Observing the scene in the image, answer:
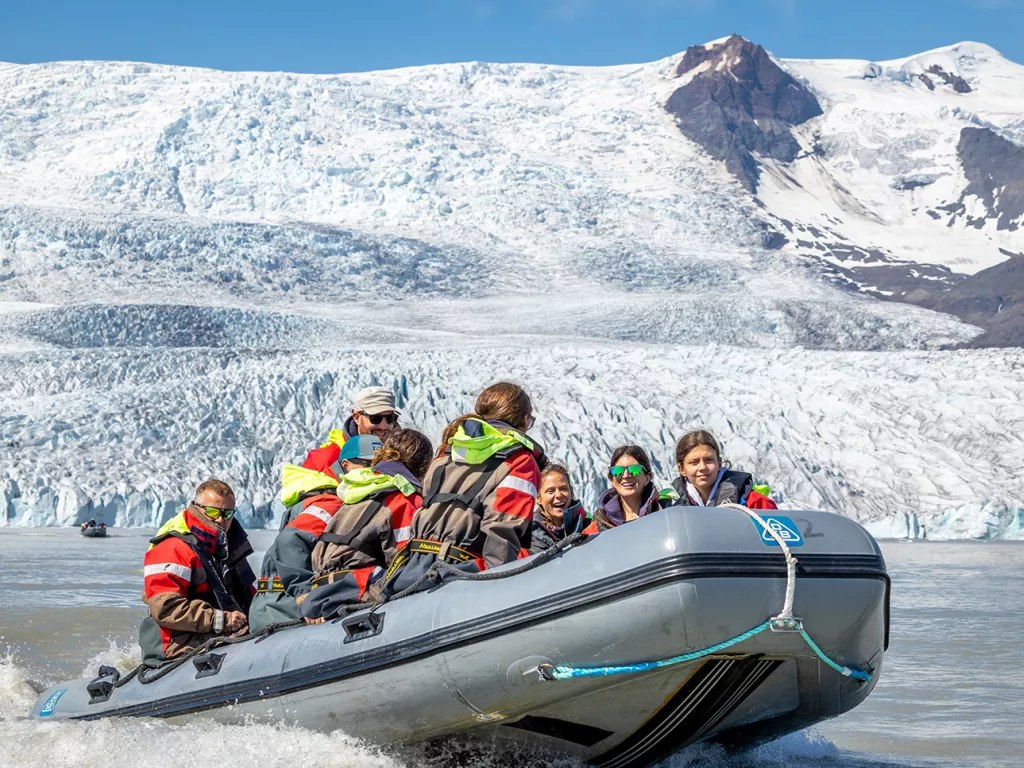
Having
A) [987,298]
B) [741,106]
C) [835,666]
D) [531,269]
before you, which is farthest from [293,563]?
[741,106]

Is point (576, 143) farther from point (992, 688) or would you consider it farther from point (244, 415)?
point (992, 688)

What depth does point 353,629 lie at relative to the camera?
3822mm

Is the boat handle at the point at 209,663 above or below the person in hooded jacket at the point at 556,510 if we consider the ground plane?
below

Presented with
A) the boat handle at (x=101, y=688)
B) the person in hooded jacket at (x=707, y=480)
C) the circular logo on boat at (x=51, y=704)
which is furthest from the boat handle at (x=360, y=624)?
the circular logo on boat at (x=51, y=704)

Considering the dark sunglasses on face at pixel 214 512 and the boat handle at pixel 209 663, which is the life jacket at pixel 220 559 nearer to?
the dark sunglasses on face at pixel 214 512

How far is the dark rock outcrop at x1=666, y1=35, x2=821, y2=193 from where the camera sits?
260 feet

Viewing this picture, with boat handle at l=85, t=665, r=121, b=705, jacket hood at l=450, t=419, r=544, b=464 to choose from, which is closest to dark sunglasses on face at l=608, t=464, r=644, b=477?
jacket hood at l=450, t=419, r=544, b=464

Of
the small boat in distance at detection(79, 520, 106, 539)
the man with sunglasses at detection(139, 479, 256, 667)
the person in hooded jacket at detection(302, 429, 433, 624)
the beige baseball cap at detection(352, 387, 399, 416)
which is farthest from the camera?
the small boat in distance at detection(79, 520, 106, 539)

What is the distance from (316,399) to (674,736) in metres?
18.1

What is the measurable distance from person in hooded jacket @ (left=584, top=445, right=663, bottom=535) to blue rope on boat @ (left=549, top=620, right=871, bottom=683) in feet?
2.46

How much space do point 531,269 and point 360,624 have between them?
4897cm

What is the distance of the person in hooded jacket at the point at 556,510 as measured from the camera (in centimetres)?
439

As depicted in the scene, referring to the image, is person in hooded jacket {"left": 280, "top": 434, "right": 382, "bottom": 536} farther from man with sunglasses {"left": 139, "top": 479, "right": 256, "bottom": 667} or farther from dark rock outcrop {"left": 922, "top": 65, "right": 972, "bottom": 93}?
dark rock outcrop {"left": 922, "top": 65, "right": 972, "bottom": 93}

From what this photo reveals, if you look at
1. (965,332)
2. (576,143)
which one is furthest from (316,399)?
(576,143)
